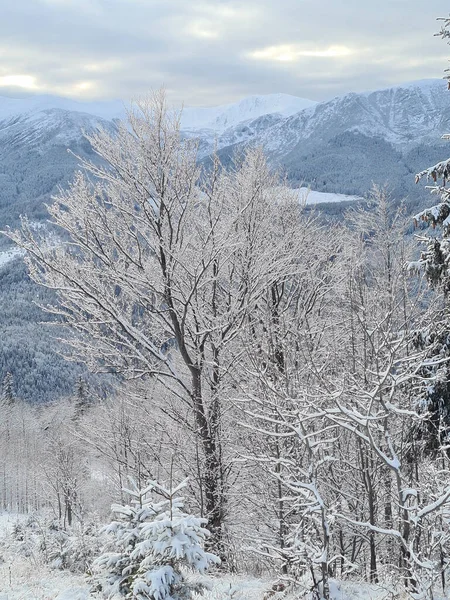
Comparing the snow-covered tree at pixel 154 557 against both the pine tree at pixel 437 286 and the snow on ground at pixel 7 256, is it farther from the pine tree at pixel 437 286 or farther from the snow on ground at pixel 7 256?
the snow on ground at pixel 7 256

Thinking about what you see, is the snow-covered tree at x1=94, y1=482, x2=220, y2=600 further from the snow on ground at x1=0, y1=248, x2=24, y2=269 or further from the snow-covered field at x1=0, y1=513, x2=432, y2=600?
the snow on ground at x1=0, y1=248, x2=24, y2=269

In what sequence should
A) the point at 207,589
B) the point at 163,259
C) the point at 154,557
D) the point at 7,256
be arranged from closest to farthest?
1. the point at 154,557
2. the point at 207,589
3. the point at 163,259
4. the point at 7,256

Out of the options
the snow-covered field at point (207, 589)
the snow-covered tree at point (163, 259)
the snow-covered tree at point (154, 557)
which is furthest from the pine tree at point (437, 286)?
the snow-covered tree at point (154, 557)

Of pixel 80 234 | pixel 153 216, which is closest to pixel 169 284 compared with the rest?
pixel 153 216

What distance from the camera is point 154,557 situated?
3.85m

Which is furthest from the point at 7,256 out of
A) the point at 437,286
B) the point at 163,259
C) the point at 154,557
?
the point at 154,557

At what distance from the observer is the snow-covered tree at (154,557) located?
377cm

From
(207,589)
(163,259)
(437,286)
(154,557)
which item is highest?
(163,259)

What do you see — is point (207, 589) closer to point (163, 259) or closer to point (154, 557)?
point (154, 557)

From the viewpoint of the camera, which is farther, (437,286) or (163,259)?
(163,259)

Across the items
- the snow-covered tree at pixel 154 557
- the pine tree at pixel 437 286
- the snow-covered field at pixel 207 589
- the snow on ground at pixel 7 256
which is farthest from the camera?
the snow on ground at pixel 7 256

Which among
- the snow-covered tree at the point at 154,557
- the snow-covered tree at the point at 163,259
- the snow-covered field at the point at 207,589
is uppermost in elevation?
the snow-covered tree at the point at 163,259

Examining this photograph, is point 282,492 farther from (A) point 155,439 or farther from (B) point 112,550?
(B) point 112,550

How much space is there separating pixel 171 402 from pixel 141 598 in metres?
4.75
